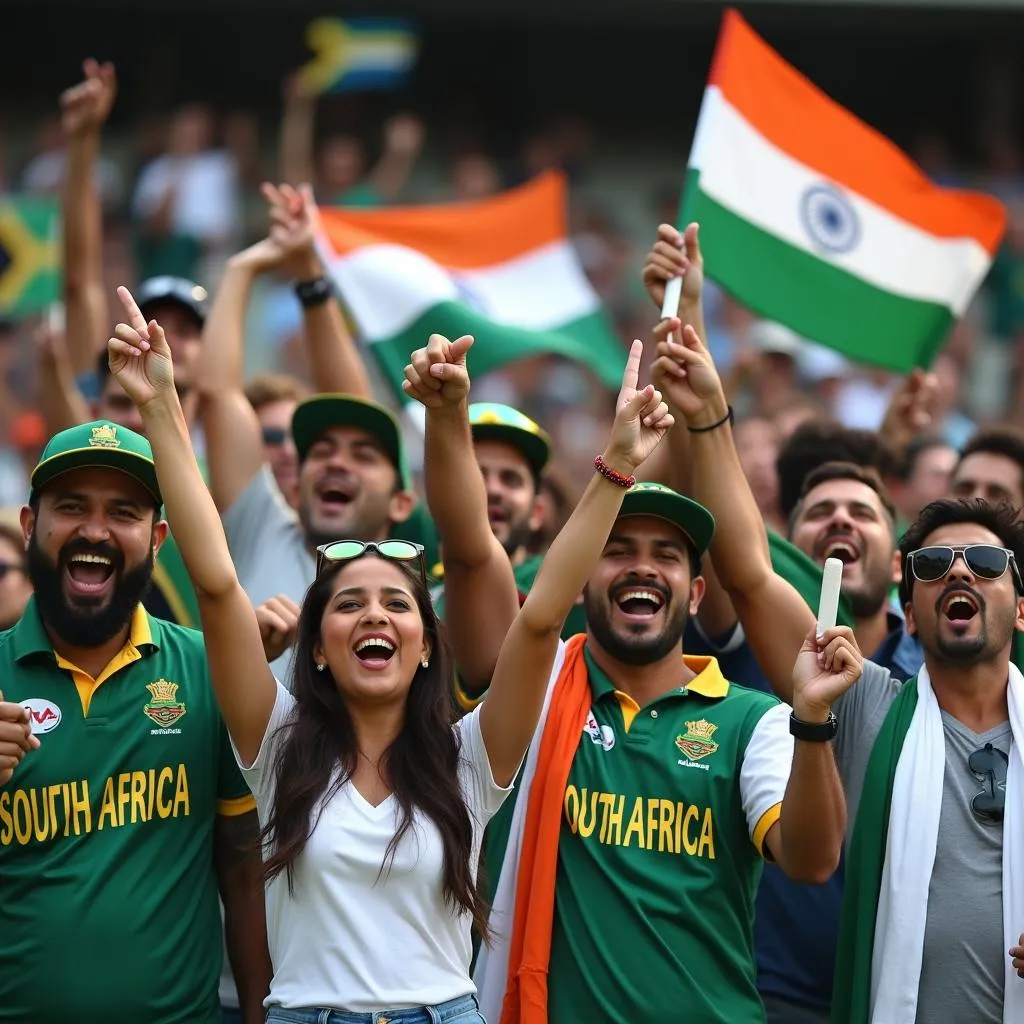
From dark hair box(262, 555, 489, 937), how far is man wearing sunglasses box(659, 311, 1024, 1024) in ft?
3.05

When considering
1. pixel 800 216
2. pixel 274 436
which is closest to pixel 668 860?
pixel 274 436

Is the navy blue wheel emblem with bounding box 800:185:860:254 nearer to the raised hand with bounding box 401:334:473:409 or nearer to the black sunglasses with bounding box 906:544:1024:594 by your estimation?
the black sunglasses with bounding box 906:544:1024:594

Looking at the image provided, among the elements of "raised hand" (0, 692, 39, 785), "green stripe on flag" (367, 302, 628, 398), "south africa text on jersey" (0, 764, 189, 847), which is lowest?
"south africa text on jersey" (0, 764, 189, 847)

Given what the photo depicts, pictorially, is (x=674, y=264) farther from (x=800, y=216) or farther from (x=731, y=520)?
(x=800, y=216)

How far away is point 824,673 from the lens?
4.61 meters

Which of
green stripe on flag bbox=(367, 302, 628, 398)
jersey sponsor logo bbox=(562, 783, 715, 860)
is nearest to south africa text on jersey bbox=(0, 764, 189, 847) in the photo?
jersey sponsor logo bbox=(562, 783, 715, 860)

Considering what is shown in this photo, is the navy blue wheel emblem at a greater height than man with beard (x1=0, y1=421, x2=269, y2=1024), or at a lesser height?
greater

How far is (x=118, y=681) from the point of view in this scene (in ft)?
16.0

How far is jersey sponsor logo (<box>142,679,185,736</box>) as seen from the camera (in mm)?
→ 4852

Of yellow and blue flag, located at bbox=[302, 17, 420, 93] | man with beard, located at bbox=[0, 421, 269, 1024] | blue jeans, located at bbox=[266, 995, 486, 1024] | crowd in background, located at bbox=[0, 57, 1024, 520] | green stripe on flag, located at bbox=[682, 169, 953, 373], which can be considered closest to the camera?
blue jeans, located at bbox=[266, 995, 486, 1024]

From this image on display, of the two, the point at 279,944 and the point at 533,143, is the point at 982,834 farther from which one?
the point at 533,143

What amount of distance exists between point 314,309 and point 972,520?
8.53ft

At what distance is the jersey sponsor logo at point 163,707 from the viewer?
4852 mm

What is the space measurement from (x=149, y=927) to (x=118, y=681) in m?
0.63
